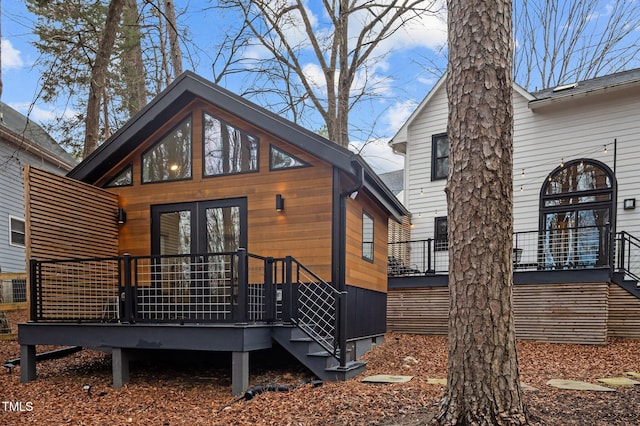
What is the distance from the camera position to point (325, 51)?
46.1 feet

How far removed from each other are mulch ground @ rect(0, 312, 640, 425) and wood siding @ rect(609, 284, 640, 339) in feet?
1.86

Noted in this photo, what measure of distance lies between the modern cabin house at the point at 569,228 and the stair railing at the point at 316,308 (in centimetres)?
407

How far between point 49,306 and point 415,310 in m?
7.19

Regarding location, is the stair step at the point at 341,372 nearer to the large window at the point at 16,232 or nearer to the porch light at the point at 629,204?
the porch light at the point at 629,204

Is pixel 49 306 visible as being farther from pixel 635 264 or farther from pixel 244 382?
pixel 635 264

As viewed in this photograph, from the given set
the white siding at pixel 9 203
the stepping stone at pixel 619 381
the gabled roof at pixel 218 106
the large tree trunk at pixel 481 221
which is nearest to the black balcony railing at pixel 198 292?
the gabled roof at pixel 218 106

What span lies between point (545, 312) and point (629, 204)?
10.6ft

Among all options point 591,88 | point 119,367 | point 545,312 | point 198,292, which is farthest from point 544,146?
point 119,367

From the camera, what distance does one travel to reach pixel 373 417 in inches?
147

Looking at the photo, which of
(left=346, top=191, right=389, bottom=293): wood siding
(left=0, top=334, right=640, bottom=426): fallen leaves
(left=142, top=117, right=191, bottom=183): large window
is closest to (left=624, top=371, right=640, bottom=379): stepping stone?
(left=0, top=334, right=640, bottom=426): fallen leaves

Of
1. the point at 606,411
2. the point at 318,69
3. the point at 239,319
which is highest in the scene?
A: the point at 318,69

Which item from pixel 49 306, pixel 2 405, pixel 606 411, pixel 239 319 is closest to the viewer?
pixel 606 411

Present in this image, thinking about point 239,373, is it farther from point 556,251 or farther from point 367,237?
point 556,251

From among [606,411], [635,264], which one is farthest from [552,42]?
[606,411]
